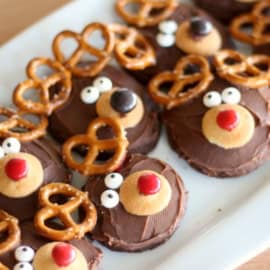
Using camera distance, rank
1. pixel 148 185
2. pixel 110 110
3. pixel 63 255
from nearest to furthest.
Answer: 1. pixel 63 255
2. pixel 148 185
3. pixel 110 110

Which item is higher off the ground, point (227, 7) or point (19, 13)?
point (19, 13)

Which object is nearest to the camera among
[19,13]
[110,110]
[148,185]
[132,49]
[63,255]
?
[63,255]

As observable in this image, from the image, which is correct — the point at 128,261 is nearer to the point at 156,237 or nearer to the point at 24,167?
the point at 156,237

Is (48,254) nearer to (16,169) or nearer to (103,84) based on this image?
(16,169)

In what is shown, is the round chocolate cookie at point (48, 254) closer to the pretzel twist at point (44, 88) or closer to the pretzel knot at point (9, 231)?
the pretzel knot at point (9, 231)

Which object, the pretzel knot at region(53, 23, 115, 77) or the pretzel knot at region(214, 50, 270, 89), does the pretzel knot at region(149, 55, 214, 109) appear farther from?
the pretzel knot at region(53, 23, 115, 77)

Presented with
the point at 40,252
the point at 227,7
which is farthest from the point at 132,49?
the point at 40,252

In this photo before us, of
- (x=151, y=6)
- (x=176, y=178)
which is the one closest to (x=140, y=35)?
(x=151, y=6)
